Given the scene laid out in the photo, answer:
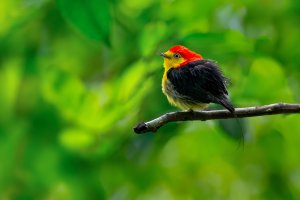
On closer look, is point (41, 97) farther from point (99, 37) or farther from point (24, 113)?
point (99, 37)

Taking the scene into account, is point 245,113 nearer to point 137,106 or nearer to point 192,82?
point 192,82

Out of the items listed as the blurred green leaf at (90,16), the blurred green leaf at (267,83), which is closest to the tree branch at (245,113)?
the blurred green leaf at (90,16)

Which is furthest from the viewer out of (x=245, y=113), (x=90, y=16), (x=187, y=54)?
(x=90, y=16)

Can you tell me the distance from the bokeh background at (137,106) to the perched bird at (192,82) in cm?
27

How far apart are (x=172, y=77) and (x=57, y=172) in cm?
Answer: 86

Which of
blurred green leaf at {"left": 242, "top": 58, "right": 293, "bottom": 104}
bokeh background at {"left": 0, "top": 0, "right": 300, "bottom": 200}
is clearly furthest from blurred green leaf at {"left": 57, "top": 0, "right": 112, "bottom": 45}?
blurred green leaf at {"left": 242, "top": 58, "right": 293, "bottom": 104}

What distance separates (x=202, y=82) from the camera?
2.14 feet

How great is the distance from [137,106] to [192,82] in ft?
1.82

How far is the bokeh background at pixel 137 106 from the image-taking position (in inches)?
45.3

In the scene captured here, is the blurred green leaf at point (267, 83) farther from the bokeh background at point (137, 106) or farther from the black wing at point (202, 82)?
the black wing at point (202, 82)

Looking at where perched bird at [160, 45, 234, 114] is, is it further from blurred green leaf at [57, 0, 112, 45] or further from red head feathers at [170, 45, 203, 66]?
blurred green leaf at [57, 0, 112, 45]

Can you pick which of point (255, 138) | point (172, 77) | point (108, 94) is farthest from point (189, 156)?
point (172, 77)

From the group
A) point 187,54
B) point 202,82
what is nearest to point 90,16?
point 187,54

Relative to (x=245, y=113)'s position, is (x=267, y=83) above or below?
below
